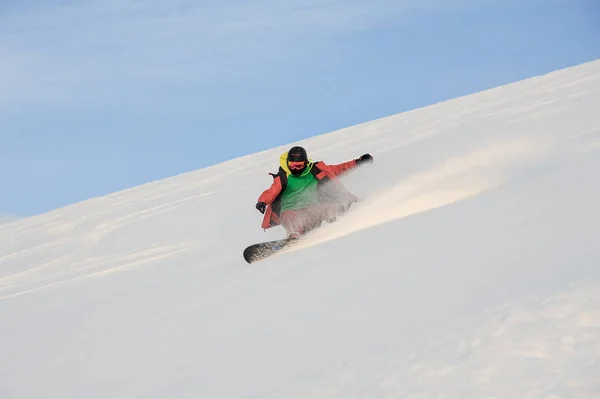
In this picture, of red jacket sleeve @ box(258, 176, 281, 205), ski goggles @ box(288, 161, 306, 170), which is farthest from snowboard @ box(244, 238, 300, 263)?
ski goggles @ box(288, 161, 306, 170)

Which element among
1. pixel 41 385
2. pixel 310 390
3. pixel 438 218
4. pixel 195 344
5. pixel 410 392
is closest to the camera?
pixel 410 392

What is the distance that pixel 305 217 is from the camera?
26.3ft

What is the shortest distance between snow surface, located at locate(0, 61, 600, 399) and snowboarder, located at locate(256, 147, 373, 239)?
436mm

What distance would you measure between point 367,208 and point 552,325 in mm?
5306

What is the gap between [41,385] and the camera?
4.44 m

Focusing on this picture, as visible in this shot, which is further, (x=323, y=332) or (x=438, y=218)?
(x=438, y=218)

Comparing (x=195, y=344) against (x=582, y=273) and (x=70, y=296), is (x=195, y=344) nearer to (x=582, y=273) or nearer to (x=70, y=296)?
(x=582, y=273)

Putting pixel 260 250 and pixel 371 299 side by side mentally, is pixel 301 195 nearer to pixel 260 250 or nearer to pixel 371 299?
pixel 260 250

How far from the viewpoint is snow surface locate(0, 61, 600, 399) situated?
267 cm

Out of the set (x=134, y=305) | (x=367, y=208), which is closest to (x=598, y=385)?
(x=134, y=305)

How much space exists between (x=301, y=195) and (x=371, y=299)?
14.3 ft

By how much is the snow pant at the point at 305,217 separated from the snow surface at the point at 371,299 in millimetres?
447

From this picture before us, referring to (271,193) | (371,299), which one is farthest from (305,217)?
(371,299)

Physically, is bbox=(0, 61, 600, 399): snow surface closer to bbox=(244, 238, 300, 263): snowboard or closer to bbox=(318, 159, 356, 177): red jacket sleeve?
bbox=(244, 238, 300, 263): snowboard
